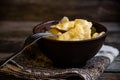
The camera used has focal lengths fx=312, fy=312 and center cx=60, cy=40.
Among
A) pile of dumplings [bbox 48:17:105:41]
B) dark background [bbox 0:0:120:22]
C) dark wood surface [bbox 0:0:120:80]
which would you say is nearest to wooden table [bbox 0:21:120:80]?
dark wood surface [bbox 0:0:120:80]

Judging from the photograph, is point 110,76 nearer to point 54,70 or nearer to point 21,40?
point 54,70

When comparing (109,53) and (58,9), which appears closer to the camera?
(109,53)

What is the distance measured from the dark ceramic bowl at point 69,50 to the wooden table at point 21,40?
3.3 inches

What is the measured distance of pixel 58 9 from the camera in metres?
2.44

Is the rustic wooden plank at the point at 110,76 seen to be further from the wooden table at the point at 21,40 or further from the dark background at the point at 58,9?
the dark background at the point at 58,9

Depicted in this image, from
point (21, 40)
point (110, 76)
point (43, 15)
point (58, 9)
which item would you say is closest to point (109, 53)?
point (110, 76)

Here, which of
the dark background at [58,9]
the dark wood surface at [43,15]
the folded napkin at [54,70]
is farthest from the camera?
the dark background at [58,9]

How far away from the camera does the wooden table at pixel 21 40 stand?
37.4 inches

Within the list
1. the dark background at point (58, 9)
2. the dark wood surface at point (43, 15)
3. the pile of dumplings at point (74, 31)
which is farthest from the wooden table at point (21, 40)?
the dark background at point (58, 9)

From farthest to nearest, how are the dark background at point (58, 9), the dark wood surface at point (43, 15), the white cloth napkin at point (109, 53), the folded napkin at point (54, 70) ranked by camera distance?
the dark background at point (58, 9) → the dark wood surface at point (43, 15) → the white cloth napkin at point (109, 53) → the folded napkin at point (54, 70)

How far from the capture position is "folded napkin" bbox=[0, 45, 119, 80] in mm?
866

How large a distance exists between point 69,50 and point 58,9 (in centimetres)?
158

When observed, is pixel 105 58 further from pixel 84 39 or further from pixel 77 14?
pixel 77 14

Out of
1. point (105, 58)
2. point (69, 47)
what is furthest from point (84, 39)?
point (105, 58)
